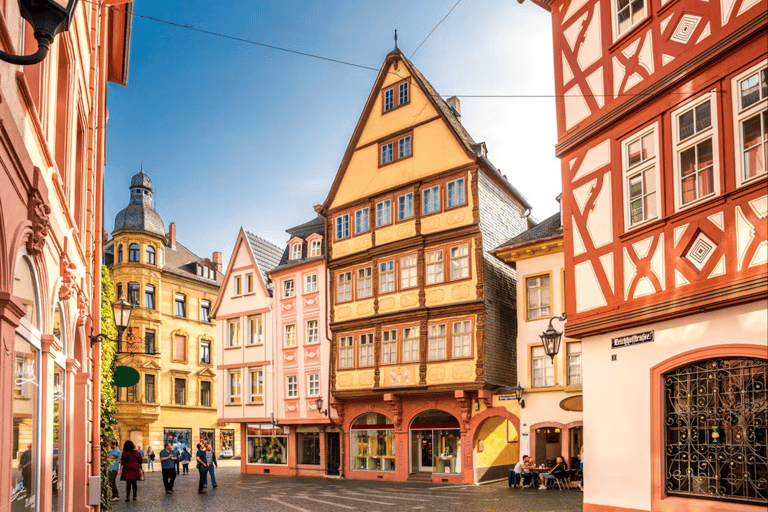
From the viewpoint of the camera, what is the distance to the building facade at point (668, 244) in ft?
29.7

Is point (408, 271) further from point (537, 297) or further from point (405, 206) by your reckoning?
point (537, 297)

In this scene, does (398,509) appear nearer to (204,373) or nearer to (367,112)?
(367,112)

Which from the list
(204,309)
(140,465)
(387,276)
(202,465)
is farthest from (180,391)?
(140,465)

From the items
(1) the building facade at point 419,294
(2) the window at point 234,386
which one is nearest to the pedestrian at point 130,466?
(1) the building facade at point 419,294

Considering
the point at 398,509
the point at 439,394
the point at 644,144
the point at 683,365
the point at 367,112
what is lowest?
the point at 398,509

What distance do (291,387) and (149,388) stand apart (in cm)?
1867

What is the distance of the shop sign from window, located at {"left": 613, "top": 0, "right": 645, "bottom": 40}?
14.8ft

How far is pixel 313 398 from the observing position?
115 ft

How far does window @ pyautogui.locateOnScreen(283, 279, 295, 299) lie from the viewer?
37.5 meters

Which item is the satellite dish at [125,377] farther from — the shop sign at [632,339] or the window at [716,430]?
the window at [716,430]

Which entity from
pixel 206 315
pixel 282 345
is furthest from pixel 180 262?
pixel 282 345

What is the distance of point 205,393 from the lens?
2219 inches

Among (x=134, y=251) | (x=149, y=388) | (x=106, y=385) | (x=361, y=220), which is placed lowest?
(x=149, y=388)

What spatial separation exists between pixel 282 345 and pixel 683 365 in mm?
28874
